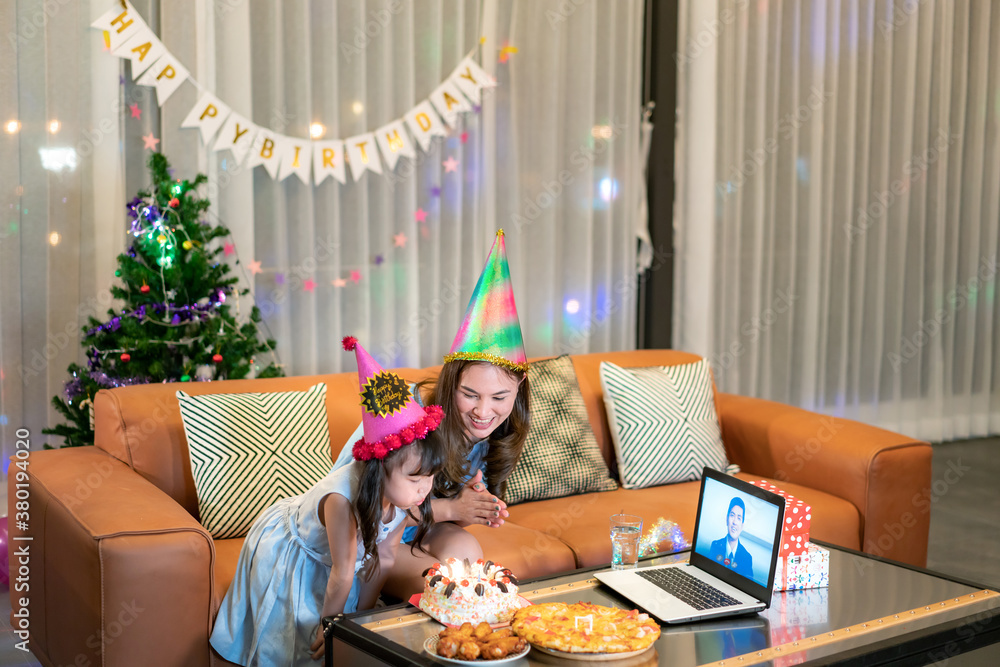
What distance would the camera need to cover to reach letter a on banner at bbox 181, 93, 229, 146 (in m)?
2.99

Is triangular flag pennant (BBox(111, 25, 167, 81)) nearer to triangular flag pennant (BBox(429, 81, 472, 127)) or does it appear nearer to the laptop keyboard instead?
triangular flag pennant (BBox(429, 81, 472, 127))

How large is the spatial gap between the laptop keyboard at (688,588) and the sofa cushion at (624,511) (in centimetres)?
49

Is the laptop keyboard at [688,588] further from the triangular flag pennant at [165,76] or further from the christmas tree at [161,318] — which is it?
the triangular flag pennant at [165,76]

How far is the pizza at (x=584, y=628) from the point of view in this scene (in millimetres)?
1414

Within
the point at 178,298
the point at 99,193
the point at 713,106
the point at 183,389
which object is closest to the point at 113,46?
the point at 99,193

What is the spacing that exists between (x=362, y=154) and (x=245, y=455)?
1398 millimetres

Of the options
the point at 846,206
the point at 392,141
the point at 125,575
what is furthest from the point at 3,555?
the point at 846,206

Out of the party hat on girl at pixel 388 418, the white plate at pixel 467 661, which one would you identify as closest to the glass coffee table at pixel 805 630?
the white plate at pixel 467 661

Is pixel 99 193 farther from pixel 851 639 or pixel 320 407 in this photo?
pixel 851 639

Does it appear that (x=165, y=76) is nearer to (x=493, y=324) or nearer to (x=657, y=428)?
(x=493, y=324)

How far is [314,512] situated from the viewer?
72.4 inches

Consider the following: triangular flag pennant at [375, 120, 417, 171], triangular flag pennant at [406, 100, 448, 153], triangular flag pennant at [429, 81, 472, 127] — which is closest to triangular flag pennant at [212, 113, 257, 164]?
triangular flag pennant at [375, 120, 417, 171]

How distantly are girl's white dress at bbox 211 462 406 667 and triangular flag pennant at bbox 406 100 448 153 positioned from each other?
179 cm

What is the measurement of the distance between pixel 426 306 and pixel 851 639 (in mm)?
2198
